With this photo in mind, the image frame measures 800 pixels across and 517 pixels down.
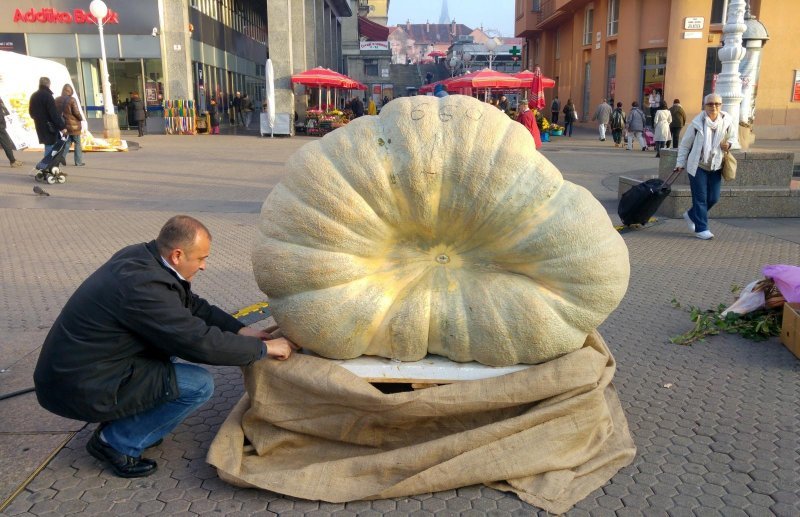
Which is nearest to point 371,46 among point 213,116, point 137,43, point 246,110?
point 246,110

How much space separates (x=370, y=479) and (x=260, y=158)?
16169mm

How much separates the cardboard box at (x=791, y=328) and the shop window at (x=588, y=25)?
31.4 m

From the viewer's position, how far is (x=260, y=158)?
18.3 meters

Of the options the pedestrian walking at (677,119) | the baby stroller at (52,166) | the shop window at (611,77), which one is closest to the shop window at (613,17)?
the shop window at (611,77)

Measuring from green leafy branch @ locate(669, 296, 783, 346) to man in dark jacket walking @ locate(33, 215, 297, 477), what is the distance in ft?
11.0

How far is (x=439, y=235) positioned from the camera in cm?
329

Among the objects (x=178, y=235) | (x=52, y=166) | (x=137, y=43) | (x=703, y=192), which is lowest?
(x=703, y=192)

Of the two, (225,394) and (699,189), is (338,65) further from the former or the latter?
(225,394)

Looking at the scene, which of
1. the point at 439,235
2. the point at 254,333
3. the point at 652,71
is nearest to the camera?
the point at 439,235

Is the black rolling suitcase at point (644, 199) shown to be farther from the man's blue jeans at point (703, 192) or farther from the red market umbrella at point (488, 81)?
the red market umbrella at point (488, 81)

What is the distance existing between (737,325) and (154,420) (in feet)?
13.9

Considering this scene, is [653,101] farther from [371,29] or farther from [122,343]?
[371,29]

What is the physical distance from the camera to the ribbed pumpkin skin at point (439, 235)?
3.13m

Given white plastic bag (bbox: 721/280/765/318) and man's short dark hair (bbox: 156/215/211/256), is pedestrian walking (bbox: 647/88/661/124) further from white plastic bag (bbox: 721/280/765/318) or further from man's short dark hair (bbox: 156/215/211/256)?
man's short dark hair (bbox: 156/215/211/256)
